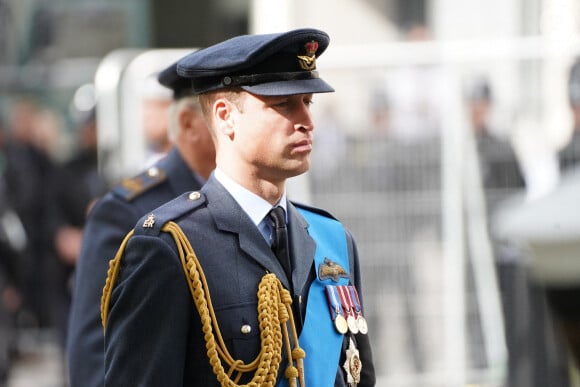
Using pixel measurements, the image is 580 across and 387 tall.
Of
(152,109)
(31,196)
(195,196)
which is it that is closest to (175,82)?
(195,196)

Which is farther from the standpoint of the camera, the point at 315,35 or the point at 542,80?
the point at 542,80

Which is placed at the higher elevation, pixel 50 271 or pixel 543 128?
pixel 543 128

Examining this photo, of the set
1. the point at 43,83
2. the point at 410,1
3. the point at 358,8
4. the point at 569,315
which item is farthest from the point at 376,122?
the point at 569,315

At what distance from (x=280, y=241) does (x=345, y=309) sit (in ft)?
0.87

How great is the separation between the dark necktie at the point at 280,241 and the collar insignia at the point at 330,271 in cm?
11

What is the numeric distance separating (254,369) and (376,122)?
539cm

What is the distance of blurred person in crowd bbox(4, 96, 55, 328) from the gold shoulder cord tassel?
283 inches

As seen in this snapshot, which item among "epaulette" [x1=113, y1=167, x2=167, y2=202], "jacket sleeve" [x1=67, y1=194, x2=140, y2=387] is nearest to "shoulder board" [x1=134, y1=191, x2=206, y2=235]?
"jacket sleeve" [x1=67, y1=194, x2=140, y2=387]

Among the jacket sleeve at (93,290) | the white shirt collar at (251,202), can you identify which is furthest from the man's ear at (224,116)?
the jacket sleeve at (93,290)

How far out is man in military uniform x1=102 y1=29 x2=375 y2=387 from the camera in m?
3.66

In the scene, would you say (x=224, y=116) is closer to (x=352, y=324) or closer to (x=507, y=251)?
(x=352, y=324)

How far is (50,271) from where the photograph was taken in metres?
10.9

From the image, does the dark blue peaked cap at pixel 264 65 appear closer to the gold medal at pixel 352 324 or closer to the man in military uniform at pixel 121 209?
the gold medal at pixel 352 324

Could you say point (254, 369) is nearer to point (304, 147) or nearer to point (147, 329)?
point (147, 329)
